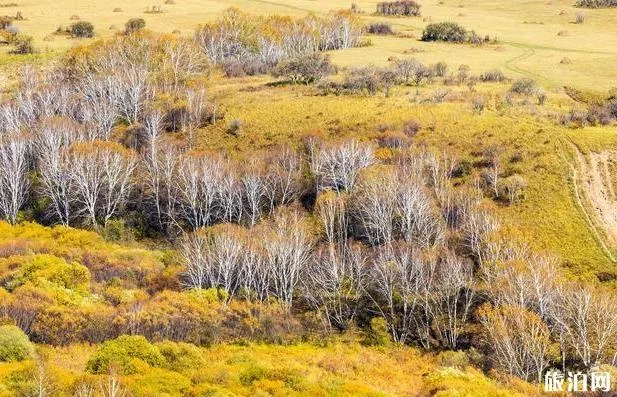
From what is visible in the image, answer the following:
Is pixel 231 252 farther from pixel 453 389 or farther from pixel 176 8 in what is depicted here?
pixel 176 8

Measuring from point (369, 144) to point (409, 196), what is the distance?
60.2 feet

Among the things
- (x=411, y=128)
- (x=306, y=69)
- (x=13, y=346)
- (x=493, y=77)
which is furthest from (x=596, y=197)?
(x=13, y=346)

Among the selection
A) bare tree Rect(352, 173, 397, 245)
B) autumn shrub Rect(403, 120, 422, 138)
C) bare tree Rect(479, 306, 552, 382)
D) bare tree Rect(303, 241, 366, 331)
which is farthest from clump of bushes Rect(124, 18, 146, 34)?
bare tree Rect(479, 306, 552, 382)

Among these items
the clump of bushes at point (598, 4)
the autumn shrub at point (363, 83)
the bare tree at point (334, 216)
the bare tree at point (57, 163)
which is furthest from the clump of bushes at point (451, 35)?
the bare tree at point (57, 163)

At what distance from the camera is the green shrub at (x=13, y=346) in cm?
4572

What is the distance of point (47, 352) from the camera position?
1934 inches

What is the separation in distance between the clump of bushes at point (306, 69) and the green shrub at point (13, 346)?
81.9 metres

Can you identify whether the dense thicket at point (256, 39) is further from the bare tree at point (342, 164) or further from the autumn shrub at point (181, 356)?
the autumn shrub at point (181, 356)

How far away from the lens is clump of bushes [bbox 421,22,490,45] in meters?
152

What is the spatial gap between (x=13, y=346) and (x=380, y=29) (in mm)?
138180

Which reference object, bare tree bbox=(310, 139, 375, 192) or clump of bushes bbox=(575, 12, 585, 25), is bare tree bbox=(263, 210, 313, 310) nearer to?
bare tree bbox=(310, 139, 375, 192)

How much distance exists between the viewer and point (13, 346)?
46.0 meters

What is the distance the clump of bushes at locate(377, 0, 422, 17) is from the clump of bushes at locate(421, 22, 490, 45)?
4112cm

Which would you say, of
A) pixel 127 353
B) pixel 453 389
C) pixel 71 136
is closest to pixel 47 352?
pixel 127 353
